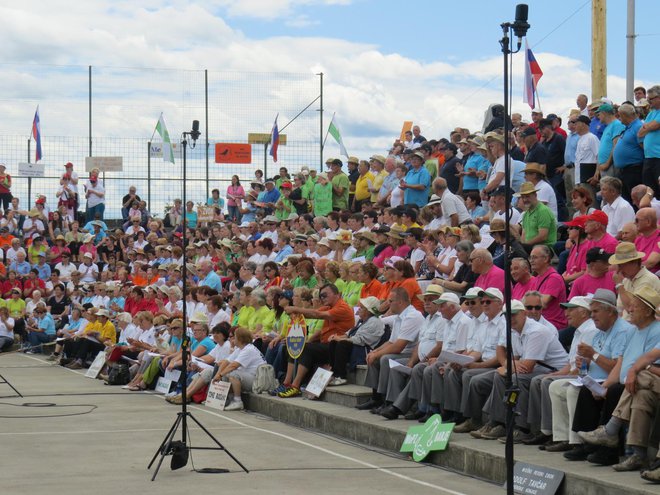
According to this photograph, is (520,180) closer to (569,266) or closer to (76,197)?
(569,266)

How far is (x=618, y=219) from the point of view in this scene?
44.8 ft

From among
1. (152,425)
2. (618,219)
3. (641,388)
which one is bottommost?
(152,425)

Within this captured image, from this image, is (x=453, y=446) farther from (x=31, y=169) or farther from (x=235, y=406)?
(x=31, y=169)

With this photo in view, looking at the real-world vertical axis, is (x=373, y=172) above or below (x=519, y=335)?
above

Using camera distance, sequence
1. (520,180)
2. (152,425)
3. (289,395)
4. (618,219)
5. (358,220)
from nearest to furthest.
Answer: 1. (618,219)
2. (152,425)
3. (289,395)
4. (520,180)
5. (358,220)

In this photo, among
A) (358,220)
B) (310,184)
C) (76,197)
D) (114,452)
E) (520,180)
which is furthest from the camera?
(76,197)

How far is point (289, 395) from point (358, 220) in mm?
5600

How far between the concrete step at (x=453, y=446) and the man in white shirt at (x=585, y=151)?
5.33 meters

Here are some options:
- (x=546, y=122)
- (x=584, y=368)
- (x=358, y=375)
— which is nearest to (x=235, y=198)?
(x=546, y=122)

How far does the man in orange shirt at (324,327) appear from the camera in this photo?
15812mm

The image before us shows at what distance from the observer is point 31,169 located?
33219 millimetres

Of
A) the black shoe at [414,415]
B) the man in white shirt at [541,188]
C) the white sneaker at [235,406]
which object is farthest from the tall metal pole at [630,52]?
the black shoe at [414,415]

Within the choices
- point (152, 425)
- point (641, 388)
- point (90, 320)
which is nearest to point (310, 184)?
point (90, 320)

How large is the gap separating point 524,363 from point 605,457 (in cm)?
163
